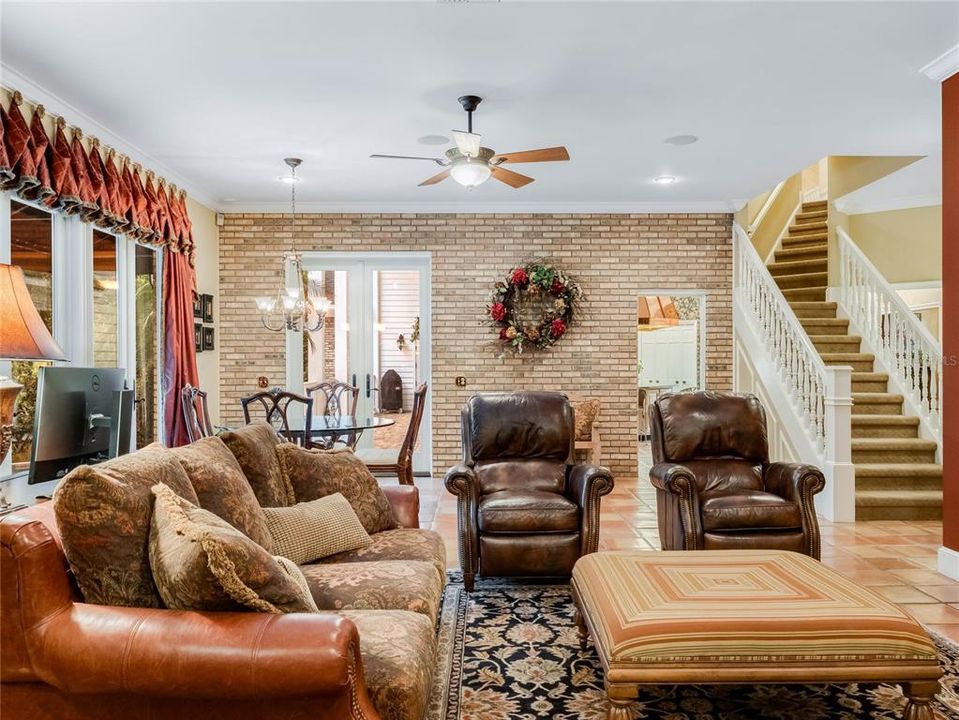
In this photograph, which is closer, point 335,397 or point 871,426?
point 871,426

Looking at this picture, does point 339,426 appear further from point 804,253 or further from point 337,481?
point 804,253

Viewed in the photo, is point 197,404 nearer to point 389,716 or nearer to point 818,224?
point 389,716

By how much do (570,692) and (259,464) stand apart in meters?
1.47

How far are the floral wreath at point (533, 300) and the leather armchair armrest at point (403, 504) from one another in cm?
373

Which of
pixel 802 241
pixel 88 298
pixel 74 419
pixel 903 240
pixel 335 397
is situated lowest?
pixel 335 397

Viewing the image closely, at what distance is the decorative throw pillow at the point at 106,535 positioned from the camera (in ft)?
5.24

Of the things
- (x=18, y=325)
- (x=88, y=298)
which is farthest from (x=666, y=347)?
(x=18, y=325)

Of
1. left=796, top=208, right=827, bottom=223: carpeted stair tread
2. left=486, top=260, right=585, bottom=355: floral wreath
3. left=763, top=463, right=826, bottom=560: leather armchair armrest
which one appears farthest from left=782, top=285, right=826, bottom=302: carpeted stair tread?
left=763, top=463, right=826, bottom=560: leather armchair armrest

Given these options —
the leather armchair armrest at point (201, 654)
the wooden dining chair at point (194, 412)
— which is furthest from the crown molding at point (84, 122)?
the leather armchair armrest at point (201, 654)

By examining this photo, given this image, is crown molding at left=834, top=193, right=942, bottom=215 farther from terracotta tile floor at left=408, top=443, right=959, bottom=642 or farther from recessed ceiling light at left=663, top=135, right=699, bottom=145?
terracotta tile floor at left=408, top=443, right=959, bottom=642

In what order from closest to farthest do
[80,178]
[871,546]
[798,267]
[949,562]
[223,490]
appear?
[223,490] < [949,562] < [80,178] < [871,546] < [798,267]

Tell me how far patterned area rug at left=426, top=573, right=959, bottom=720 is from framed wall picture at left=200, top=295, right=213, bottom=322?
4697 millimetres

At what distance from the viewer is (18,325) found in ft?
7.57

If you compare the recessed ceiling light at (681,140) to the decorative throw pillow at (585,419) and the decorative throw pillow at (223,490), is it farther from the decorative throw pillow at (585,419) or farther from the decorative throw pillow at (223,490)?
the decorative throw pillow at (223,490)
